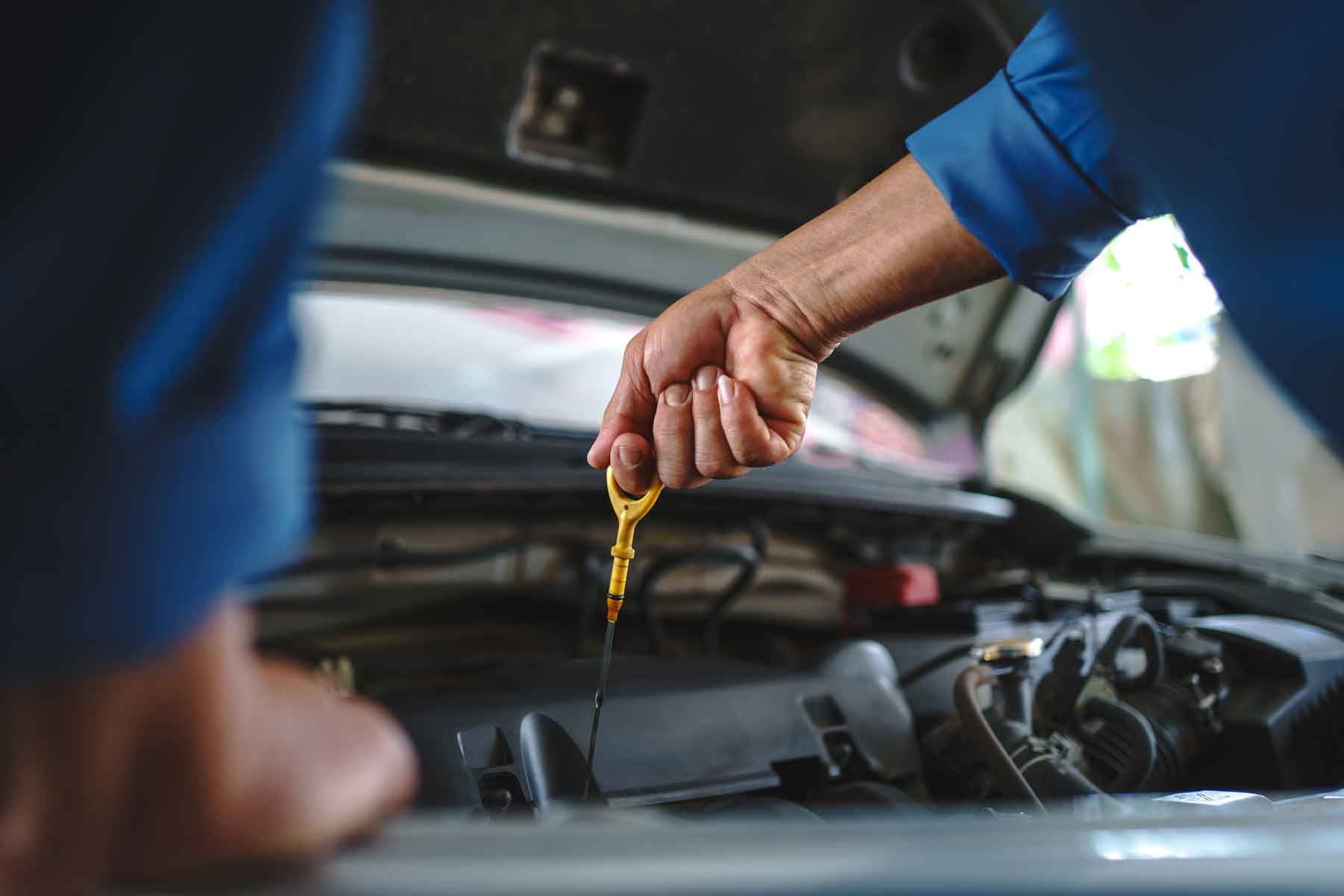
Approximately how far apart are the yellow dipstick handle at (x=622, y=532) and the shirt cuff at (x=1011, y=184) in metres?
0.38

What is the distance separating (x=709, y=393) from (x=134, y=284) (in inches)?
25.9

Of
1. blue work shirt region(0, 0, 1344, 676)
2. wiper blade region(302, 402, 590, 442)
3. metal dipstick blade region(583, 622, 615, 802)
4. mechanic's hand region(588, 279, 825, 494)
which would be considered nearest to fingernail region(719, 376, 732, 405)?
mechanic's hand region(588, 279, 825, 494)

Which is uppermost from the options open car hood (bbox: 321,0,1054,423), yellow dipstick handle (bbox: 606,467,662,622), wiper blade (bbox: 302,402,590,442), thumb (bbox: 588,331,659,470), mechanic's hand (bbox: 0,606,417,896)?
open car hood (bbox: 321,0,1054,423)

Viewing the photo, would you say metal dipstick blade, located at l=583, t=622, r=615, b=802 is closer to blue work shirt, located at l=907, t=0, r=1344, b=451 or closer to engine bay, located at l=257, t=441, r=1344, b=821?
engine bay, located at l=257, t=441, r=1344, b=821

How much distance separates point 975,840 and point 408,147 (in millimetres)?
1220

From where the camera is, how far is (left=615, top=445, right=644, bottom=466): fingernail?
0.93m

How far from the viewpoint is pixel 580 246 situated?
1.57 metres

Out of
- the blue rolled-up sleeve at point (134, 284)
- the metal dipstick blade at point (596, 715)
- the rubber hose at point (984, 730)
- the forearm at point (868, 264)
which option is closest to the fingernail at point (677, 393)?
the forearm at point (868, 264)

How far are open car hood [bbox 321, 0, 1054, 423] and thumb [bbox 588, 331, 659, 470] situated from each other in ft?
1.42

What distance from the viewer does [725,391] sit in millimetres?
916

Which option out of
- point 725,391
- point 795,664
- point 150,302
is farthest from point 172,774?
point 795,664

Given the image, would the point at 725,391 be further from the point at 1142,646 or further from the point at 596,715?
the point at 1142,646

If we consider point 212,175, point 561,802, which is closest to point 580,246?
point 561,802

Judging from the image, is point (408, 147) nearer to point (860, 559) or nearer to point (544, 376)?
point (544, 376)
